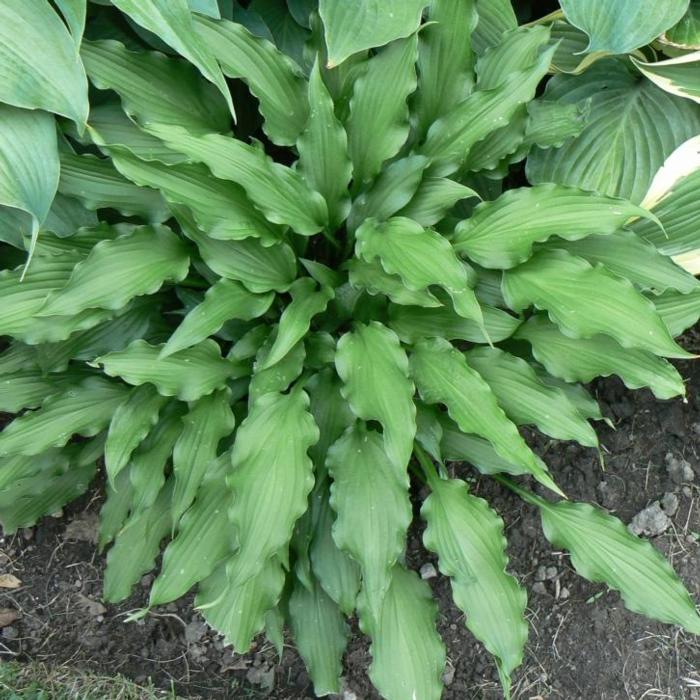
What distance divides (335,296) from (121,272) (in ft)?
1.33

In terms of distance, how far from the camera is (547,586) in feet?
5.75

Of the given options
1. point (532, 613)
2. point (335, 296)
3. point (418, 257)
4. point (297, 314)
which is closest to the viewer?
point (418, 257)

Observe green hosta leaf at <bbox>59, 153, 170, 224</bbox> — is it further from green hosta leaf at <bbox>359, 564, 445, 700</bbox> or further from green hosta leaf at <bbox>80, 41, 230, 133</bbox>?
green hosta leaf at <bbox>359, 564, 445, 700</bbox>

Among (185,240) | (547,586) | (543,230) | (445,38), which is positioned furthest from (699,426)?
(185,240)

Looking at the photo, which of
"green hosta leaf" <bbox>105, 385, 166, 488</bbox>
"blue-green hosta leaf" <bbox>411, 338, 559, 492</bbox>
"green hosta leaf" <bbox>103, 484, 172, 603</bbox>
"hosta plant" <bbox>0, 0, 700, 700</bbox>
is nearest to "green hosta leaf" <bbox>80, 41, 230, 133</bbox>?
"hosta plant" <bbox>0, 0, 700, 700</bbox>

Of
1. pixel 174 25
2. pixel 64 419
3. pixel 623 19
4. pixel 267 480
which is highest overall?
pixel 623 19

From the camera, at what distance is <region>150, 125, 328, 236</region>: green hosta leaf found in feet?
4.11

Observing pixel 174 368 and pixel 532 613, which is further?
pixel 532 613

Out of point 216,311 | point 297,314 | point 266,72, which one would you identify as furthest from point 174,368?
point 266,72

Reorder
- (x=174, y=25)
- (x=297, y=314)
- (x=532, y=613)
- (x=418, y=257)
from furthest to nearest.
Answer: (x=532, y=613), (x=297, y=314), (x=418, y=257), (x=174, y=25)

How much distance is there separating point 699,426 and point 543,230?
76cm

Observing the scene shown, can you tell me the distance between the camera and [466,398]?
4.35 ft

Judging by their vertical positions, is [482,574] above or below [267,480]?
below

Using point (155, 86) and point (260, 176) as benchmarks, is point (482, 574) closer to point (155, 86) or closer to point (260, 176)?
point (260, 176)
